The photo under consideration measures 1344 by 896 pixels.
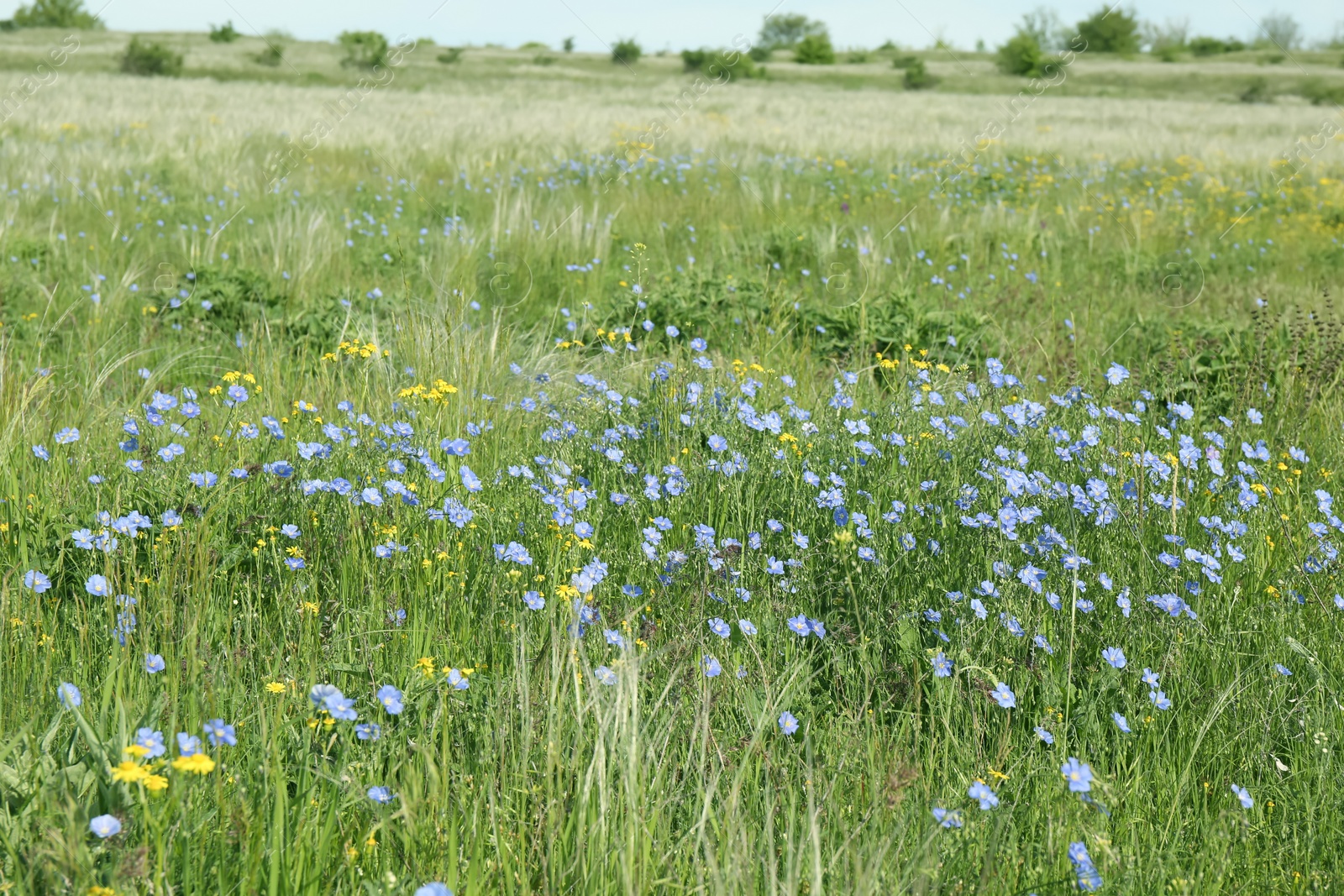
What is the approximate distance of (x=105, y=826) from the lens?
1.32 m

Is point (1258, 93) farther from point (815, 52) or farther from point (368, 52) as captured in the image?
point (368, 52)

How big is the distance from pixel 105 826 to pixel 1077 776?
148 cm

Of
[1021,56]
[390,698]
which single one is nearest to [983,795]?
[390,698]

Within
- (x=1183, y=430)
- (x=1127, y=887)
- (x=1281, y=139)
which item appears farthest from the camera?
(x=1281, y=139)

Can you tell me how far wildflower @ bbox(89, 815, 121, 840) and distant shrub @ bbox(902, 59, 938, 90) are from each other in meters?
49.1

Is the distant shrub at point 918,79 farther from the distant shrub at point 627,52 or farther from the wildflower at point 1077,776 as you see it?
the wildflower at point 1077,776

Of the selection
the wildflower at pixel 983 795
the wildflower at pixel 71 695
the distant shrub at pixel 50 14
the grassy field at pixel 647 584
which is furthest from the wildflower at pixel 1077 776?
the distant shrub at pixel 50 14

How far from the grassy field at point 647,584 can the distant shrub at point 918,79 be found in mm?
43624

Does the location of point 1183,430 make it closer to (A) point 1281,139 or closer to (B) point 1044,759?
(B) point 1044,759

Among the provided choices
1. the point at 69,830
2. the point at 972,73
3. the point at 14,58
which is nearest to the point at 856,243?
the point at 69,830

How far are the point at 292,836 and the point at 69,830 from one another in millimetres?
364

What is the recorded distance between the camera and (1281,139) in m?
19.4

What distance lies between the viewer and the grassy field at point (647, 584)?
159 cm

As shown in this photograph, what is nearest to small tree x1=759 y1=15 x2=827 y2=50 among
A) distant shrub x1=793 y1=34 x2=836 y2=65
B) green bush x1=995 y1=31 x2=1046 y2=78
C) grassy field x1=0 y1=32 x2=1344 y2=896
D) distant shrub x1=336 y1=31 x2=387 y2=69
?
distant shrub x1=793 y1=34 x2=836 y2=65
